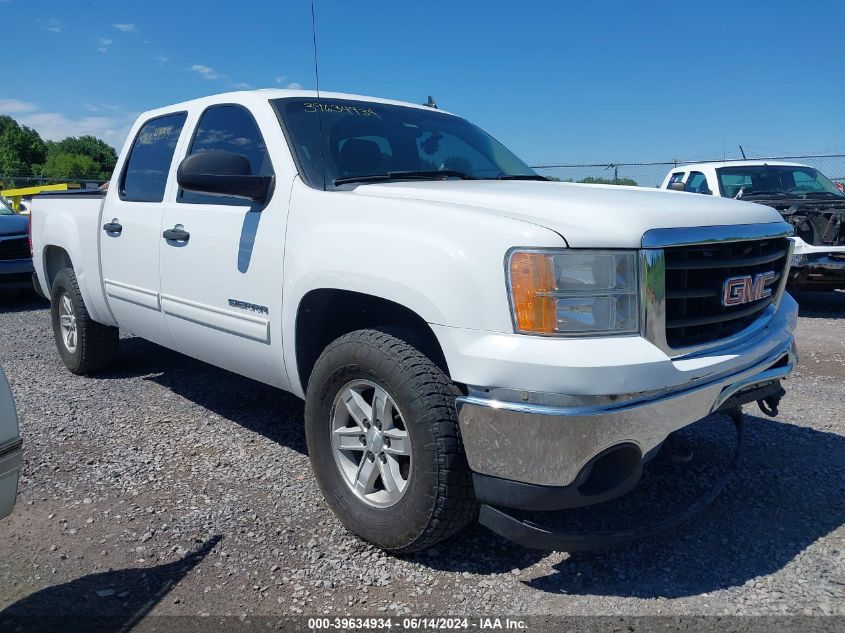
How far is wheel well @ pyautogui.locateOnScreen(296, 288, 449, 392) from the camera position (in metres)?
2.88

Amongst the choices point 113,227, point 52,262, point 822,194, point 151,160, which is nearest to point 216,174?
point 151,160

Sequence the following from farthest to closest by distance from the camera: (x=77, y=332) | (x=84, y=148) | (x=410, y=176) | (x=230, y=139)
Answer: (x=84, y=148)
(x=77, y=332)
(x=230, y=139)
(x=410, y=176)

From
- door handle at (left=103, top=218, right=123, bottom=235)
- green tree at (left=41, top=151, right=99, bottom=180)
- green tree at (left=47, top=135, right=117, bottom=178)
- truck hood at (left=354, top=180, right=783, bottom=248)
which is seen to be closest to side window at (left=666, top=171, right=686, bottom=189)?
truck hood at (left=354, top=180, right=783, bottom=248)

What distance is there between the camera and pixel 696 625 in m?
2.38

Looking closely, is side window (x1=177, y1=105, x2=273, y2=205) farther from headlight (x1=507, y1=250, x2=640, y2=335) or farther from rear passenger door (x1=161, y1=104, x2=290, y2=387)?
headlight (x1=507, y1=250, x2=640, y2=335)

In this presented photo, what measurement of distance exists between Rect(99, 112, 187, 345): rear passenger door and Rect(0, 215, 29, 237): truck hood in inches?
227

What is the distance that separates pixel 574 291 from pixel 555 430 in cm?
46

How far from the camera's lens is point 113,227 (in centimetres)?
456

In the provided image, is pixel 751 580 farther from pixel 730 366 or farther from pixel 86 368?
pixel 86 368

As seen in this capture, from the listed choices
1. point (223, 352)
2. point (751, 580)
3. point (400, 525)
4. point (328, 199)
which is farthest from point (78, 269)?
point (751, 580)

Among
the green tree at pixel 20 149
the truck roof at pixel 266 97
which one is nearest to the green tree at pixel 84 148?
the green tree at pixel 20 149

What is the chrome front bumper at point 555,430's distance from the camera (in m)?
2.25

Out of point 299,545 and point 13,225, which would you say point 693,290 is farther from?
point 13,225

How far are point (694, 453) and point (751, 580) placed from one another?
121 centimetres
